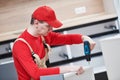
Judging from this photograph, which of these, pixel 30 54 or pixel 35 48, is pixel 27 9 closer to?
pixel 35 48

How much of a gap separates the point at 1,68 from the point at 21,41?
1.31 metres

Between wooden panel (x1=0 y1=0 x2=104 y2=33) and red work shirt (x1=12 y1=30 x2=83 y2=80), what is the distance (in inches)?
66.2

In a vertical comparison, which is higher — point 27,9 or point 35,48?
point 27,9

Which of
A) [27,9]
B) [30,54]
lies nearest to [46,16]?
[30,54]

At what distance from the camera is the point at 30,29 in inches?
61.2

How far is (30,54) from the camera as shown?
1.46 m

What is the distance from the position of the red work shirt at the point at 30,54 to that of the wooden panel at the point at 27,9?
5.52ft

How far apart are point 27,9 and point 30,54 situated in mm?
2047

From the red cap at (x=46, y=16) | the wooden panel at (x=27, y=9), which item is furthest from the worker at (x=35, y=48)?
the wooden panel at (x=27, y=9)

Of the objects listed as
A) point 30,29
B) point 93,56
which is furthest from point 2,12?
point 30,29

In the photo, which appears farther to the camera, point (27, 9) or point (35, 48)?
point (27, 9)

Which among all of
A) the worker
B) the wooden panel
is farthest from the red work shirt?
the wooden panel

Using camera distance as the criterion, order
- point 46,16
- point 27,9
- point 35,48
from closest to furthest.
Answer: point 46,16 → point 35,48 → point 27,9

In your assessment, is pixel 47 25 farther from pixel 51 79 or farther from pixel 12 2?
pixel 12 2
